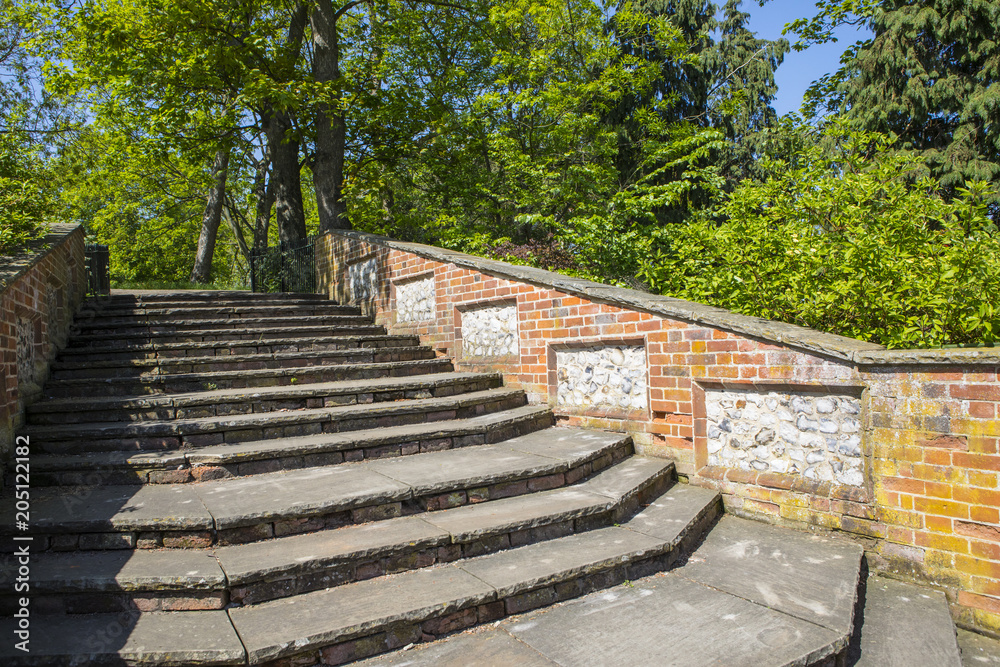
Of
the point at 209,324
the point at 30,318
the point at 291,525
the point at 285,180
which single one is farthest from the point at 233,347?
the point at 285,180

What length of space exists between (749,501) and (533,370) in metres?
2.28

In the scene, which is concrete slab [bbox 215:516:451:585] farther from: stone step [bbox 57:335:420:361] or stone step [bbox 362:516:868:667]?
stone step [bbox 57:335:420:361]

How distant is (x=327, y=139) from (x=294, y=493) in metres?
9.02

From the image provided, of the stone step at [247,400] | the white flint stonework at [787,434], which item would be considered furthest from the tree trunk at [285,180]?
the white flint stonework at [787,434]

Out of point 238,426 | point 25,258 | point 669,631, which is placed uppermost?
point 25,258

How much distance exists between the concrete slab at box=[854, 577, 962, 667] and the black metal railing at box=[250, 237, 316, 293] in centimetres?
912

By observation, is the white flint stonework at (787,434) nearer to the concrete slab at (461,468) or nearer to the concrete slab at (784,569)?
the concrete slab at (784,569)

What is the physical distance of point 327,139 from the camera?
439 inches

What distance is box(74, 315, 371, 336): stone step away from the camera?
6564mm

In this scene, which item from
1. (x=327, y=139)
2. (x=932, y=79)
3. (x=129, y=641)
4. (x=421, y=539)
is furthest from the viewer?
(x=932, y=79)

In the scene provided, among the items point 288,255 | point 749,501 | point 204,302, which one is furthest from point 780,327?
point 288,255

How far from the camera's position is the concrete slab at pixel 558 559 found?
118 inches

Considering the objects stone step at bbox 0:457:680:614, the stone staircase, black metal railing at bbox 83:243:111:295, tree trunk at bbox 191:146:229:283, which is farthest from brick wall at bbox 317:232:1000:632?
tree trunk at bbox 191:146:229:283

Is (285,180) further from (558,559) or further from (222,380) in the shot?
(558,559)
